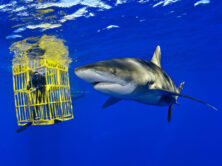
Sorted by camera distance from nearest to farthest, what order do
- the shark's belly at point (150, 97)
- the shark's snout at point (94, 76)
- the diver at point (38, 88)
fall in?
the shark's snout at point (94, 76) < the shark's belly at point (150, 97) < the diver at point (38, 88)

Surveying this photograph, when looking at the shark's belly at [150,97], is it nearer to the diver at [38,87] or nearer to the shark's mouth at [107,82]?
the shark's mouth at [107,82]

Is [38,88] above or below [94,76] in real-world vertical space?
below

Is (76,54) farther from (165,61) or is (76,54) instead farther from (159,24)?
(165,61)

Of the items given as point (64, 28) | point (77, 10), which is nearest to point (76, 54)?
point (64, 28)

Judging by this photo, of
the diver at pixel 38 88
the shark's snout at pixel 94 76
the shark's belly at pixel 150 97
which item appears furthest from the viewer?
the diver at pixel 38 88

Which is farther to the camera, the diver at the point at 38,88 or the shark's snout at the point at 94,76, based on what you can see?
the diver at the point at 38,88

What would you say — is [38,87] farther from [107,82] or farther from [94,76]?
[94,76]

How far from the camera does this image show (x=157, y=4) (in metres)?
11.3

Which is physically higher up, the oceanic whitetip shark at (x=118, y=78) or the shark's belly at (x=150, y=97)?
the oceanic whitetip shark at (x=118, y=78)

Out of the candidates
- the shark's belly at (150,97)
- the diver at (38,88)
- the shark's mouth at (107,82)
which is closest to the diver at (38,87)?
the diver at (38,88)

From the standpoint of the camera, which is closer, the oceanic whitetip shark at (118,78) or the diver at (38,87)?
the oceanic whitetip shark at (118,78)

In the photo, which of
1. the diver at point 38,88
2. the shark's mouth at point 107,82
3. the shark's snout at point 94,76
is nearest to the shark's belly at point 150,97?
the shark's mouth at point 107,82

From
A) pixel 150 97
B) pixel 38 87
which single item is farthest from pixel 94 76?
pixel 38 87

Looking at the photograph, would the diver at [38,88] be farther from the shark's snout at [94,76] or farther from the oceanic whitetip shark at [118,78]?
the shark's snout at [94,76]
